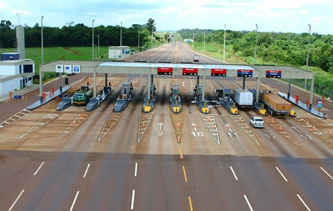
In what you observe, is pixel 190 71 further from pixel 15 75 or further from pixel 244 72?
pixel 15 75

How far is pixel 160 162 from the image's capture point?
36.8 m

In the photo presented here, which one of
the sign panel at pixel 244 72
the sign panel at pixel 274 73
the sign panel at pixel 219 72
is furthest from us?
the sign panel at pixel 219 72

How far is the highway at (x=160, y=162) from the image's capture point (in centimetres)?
2888

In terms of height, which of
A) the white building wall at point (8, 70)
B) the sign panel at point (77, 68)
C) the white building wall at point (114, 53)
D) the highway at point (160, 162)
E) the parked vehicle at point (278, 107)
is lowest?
the highway at point (160, 162)

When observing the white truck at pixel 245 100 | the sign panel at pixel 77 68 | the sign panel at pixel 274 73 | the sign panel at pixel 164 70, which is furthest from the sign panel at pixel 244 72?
the sign panel at pixel 77 68

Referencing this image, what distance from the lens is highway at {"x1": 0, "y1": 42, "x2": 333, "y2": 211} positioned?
28.9 metres

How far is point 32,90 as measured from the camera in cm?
7675

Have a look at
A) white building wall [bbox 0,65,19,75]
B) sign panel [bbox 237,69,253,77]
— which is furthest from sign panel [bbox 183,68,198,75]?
white building wall [bbox 0,65,19,75]

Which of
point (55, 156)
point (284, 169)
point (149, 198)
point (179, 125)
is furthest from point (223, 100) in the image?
point (149, 198)

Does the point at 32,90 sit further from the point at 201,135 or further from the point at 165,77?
the point at 201,135

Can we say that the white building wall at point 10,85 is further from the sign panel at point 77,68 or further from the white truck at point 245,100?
the white truck at point 245,100

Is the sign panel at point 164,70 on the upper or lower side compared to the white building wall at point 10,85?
upper

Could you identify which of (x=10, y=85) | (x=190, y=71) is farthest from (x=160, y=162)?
(x=10, y=85)

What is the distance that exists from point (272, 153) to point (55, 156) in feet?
72.0
